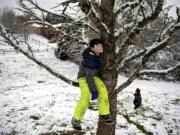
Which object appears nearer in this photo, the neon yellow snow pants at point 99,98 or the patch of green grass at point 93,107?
the neon yellow snow pants at point 99,98

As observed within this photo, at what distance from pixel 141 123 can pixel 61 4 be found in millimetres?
4605

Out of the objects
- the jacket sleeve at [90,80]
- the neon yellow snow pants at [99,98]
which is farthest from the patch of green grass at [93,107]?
the jacket sleeve at [90,80]

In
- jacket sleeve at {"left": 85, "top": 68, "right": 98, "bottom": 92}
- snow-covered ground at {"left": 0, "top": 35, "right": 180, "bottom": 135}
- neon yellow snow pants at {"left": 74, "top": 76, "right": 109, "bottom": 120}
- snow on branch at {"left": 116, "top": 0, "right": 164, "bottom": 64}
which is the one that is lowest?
snow-covered ground at {"left": 0, "top": 35, "right": 180, "bottom": 135}

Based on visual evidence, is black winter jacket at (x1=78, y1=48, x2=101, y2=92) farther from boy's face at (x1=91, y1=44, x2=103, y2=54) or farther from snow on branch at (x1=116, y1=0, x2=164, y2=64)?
snow on branch at (x1=116, y1=0, x2=164, y2=64)

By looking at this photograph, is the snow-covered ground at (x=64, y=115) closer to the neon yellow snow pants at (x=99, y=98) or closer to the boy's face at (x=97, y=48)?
the neon yellow snow pants at (x=99, y=98)

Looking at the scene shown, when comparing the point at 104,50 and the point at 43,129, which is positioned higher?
the point at 104,50

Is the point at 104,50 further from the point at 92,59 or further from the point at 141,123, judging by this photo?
the point at 141,123

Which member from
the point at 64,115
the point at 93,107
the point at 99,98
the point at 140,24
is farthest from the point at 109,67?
the point at 93,107

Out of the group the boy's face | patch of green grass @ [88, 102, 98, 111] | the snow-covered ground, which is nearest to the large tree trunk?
the boy's face

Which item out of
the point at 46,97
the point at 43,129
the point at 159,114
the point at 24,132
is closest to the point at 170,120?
the point at 159,114

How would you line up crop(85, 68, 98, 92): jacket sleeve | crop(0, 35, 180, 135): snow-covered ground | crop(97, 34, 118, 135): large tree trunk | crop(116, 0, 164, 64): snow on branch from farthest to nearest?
crop(0, 35, 180, 135): snow-covered ground < crop(97, 34, 118, 135): large tree trunk < crop(85, 68, 98, 92): jacket sleeve < crop(116, 0, 164, 64): snow on branch

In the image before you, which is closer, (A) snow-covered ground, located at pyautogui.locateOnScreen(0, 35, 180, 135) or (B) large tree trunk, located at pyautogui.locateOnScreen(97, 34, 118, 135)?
(B) large tree trunk, located at pyautogui.locateOnScreen(97, 34, 118, 135)

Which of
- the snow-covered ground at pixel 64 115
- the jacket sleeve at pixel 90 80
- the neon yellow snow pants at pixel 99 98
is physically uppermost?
the jacket sleeve at pixel 90 80

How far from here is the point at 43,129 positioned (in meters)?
3.69
